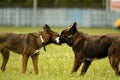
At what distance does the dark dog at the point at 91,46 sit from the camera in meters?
13.7

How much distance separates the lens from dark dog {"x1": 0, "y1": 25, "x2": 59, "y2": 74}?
612 inches

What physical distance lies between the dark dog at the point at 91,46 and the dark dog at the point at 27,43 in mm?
578

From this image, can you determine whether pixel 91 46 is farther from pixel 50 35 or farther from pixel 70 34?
pixel 50 35

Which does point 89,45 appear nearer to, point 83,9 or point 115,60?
point 115,60

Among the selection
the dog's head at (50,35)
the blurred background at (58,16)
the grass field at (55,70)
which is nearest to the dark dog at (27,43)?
the dog's head at (50,35)

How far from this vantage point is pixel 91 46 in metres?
14.5

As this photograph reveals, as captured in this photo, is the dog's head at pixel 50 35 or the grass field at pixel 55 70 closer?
the grass field at pixel 55 70

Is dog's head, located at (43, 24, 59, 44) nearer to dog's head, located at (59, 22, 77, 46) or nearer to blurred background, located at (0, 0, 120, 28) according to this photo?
dog's head, located at (59, 22, 77, 46)

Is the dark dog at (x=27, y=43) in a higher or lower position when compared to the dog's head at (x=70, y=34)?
lower

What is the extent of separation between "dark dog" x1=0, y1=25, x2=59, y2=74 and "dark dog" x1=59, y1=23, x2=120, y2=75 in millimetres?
578

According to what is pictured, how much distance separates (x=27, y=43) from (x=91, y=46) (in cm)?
229

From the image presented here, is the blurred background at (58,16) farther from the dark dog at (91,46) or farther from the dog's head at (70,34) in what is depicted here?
the dark dog at (91,46)

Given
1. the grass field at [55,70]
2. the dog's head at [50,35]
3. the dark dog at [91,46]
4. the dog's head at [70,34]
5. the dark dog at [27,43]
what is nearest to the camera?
the dark dog at [91,46]

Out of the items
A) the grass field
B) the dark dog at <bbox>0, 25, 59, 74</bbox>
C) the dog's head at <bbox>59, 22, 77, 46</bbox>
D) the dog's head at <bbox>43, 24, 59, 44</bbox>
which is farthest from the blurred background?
the dog's head at <bbox>59, 22, 77, 46</bbox>
